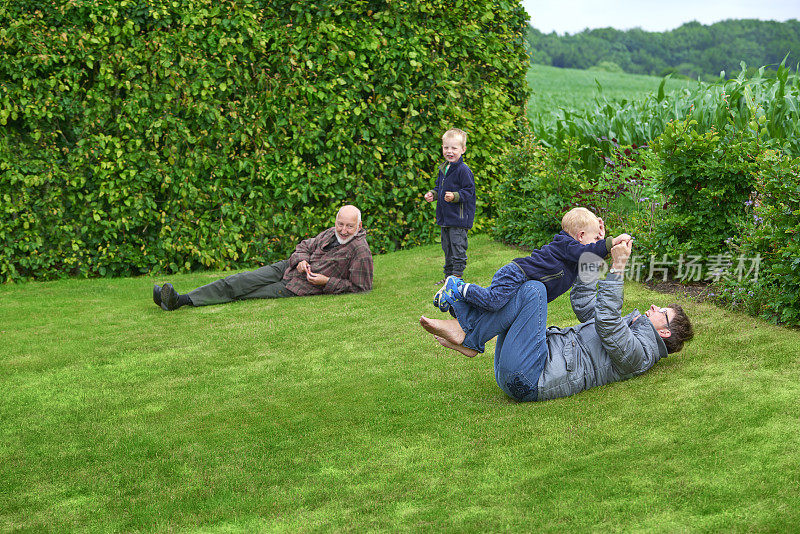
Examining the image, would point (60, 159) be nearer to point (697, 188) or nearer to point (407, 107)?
point (407, 107)

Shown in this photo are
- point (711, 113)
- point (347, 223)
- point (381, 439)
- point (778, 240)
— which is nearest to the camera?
point (381, 439)

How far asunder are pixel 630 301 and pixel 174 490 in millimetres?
4210

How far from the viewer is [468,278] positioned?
8.10 meters

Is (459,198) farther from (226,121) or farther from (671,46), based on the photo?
(671,46)

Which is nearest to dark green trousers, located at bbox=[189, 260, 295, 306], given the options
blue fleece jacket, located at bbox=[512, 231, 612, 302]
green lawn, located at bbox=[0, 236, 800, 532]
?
green lawn, located at bbox=[0, 236, 800, 532]

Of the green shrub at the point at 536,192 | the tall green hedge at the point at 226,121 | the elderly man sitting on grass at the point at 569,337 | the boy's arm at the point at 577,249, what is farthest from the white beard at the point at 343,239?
the boy's arm at the point at 577,249

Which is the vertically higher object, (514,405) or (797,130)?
(797,130)

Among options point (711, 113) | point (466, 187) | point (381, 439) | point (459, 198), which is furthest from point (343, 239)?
point (711, 113)

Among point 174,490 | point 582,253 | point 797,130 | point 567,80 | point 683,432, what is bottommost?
point 174,490

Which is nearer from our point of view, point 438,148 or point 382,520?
point 382,520

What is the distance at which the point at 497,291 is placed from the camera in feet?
14.1

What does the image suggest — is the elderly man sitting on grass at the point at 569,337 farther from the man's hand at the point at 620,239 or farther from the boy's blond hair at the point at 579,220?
the boy's blond hair at the point at 579,220

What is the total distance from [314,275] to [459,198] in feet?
5.63

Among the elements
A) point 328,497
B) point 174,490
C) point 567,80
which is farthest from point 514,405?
point 567,80
